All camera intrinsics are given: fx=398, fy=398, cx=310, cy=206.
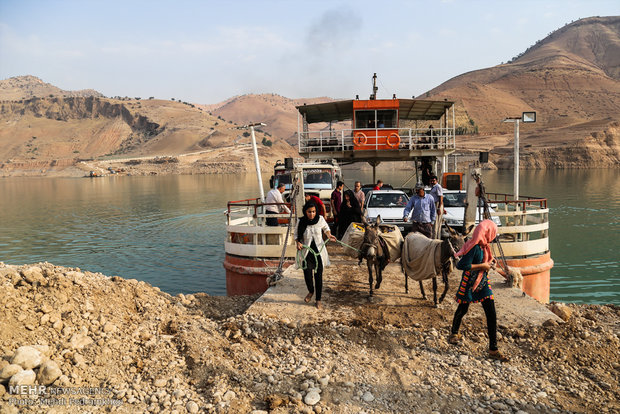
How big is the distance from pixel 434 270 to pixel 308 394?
121 inches

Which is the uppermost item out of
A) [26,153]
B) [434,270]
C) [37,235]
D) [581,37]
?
[581,37]

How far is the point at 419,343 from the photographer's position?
562cm

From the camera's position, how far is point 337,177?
17.3 m

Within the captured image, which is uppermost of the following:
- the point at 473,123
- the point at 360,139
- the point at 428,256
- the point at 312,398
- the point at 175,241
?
the point at 473,123

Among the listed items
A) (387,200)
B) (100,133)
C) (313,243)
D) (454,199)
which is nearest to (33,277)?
(313,243)

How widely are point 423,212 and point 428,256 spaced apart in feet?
8.84

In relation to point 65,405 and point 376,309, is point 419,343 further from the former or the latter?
point 65,405

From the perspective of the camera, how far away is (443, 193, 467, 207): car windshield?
12.9 metres

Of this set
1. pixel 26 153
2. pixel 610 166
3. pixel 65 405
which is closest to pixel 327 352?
pixel 65 405

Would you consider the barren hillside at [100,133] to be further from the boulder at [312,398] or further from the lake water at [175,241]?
the boulder at [312,398]

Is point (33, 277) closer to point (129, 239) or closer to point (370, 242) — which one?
point (370, 242)

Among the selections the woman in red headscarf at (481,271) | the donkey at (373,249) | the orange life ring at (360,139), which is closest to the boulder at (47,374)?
the donkey at (373,249)

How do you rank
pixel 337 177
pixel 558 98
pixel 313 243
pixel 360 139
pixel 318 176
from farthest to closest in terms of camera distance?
pixel 558 98 < pixel 337 177 < pixel 360 139 < pixel 318 176 < pixel 313 243

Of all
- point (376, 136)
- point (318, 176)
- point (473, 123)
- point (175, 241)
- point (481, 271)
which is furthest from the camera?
point (473, 123)
